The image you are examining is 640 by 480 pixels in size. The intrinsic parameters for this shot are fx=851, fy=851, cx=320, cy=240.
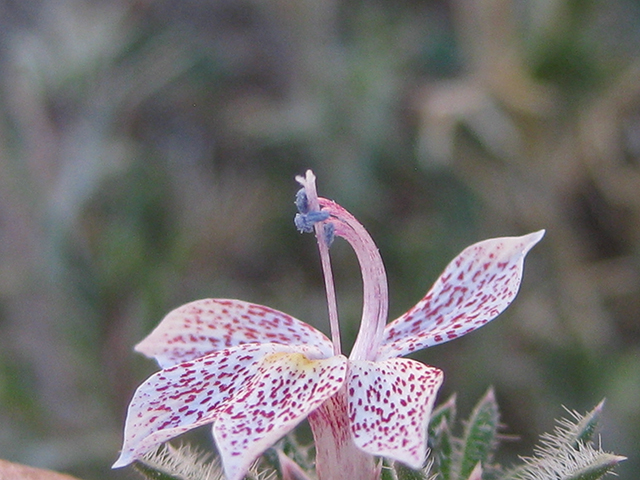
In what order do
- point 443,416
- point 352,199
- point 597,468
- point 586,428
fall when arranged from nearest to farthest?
1. point 597,468
2. point 586,428
3. point 443,416
4. point 352,199

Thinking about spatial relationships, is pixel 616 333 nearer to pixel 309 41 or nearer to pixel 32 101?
pixel 309 41

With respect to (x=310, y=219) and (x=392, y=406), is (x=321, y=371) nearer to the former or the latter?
(x=392, y=406)

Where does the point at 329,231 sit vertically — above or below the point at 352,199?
above

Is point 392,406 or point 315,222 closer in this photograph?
point 392,406

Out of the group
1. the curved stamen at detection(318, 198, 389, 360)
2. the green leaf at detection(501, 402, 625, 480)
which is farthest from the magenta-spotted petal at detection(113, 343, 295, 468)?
the green leaf at detection(501, 402, 625, 480)

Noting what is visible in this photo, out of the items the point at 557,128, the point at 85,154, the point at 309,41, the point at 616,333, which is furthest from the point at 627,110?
the point at 85,154

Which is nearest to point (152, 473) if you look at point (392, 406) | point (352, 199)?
point (392, 406)

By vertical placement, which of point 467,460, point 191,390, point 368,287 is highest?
point 368,287
